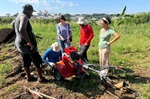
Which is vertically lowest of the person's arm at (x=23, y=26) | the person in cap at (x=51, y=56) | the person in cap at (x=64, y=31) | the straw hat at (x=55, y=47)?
the person in cap at (x=51, y=56)

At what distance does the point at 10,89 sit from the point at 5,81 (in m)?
0.68

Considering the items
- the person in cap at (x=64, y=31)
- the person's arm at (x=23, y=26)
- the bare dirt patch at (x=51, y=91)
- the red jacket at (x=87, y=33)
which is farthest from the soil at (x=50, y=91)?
the red jacket at (x=87, y=33)

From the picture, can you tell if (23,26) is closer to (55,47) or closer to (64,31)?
(55,47)

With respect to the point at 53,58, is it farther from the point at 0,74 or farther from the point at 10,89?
the point at 0,74

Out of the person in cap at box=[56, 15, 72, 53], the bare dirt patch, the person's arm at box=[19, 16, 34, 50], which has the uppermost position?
the person's arm at box=[19, 16, 34, 50]

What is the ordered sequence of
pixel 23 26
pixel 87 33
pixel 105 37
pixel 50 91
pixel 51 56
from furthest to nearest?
pixel 87 33 < pixel 51 56 < pixel 105 37 < pixel 50 91 < pixel 23 26

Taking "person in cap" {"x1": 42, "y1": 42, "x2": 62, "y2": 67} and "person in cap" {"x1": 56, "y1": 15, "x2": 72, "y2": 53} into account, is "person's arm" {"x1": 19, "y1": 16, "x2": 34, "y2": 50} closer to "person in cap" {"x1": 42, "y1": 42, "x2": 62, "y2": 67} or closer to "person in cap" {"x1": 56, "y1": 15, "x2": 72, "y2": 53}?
"person in cap" {"x1": 42, "y1": 42, "x2": 62, "y2": 67}

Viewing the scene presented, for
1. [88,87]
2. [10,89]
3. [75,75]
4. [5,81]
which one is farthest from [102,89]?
[5,81]

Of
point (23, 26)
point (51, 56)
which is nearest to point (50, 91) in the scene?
point (51, 56)

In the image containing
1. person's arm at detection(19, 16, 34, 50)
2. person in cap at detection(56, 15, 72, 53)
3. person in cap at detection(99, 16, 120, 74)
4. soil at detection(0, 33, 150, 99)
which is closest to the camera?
person's arm at detection(19, 16, 34, 50)

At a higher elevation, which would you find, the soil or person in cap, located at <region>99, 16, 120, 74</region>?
person in cap, located at <region>99, 16, 120, 74</region>

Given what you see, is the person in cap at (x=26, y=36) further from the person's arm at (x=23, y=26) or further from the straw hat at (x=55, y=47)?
the straw hat at (x=55, y=47)

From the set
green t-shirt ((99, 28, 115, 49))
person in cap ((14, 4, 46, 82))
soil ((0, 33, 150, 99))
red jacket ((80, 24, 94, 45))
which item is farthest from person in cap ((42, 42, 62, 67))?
green t-shirt ((99, 28, 115, 49))

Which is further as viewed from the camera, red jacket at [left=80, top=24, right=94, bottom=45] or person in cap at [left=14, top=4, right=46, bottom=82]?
red jacket at [left=80, top=24, right=94, bottom=45]
